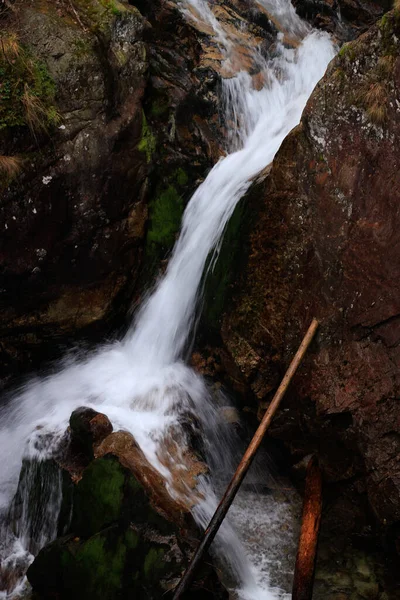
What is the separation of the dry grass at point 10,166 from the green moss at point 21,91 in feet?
1.05

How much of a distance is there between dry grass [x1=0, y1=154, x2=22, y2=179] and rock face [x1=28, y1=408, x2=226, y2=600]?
9.35 ft

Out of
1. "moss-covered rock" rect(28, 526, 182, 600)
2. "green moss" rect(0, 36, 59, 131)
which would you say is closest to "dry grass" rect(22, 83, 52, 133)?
"green moss" rect(0, 36, 59, 131)

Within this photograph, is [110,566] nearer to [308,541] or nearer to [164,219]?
[308,541]

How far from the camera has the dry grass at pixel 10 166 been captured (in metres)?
5.22

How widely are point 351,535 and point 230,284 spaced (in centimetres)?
250

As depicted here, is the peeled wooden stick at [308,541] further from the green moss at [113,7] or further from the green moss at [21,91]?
the green moss at [113,7]

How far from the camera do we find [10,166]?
17.2ft

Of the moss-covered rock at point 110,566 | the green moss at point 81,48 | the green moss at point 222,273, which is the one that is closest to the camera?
the moss-covered rock at point 110,566

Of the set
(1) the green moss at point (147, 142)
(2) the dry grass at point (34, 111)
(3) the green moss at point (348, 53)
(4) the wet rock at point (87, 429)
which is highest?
(2) the dry grass at point (34, 111)

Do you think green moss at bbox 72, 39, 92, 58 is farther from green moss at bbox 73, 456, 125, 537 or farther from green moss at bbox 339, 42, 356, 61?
green moss at bbox 73, 456, 125, 537

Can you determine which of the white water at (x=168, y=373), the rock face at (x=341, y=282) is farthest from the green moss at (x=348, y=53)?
the white water at (x=168, y=373)

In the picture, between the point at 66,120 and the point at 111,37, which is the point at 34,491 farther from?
the point at 111,37

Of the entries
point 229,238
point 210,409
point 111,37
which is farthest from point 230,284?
point 111,37

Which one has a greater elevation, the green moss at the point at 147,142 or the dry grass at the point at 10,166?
the dry grass at the point at 10,166
